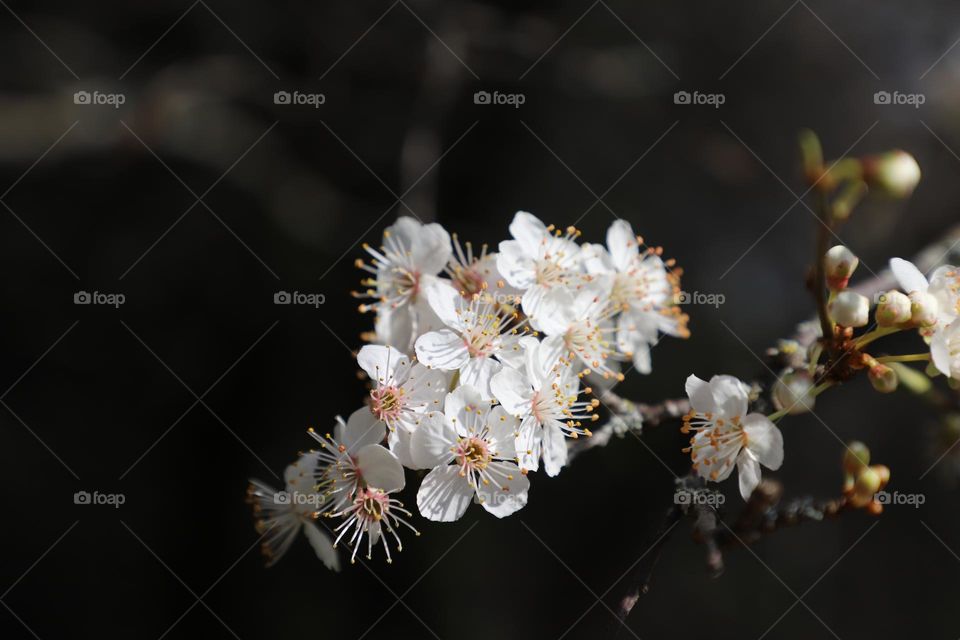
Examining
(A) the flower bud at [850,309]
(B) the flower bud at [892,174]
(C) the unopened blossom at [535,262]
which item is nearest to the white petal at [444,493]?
(C) the unopened blossom at [535,262]

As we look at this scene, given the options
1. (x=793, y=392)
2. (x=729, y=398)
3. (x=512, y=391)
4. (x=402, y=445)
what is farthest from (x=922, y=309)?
(x=402, y=445)

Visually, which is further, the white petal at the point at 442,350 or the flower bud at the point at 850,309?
the white petal at the point at 442,350

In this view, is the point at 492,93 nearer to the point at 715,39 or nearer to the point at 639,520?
the point at 715,39

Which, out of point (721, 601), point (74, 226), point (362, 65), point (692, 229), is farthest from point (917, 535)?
point (74, 226)

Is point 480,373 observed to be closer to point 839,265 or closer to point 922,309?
point 839,265

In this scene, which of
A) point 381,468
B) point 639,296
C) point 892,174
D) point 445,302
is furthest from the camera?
point 639,296

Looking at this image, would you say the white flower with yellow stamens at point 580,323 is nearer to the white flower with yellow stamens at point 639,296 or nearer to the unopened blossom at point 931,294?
the white flower with yellow stamens at point 639,296
